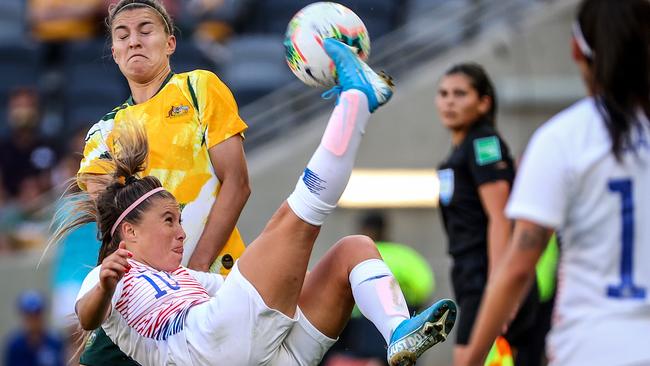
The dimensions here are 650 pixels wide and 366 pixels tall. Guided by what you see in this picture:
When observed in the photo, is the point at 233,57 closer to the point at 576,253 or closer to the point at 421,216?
the point at 421,216

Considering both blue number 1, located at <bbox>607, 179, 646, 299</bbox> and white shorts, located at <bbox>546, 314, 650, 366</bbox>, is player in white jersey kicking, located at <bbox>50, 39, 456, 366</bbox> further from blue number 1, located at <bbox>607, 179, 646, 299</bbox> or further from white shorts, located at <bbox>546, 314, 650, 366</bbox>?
blue number 1, located at <bbox>607, 179, 646, 299</bbox>

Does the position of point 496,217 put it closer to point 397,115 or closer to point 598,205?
point 598,205

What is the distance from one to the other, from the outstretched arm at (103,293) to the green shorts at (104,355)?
0.41 metres

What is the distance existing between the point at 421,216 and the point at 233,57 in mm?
2909

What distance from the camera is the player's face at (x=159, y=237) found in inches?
202

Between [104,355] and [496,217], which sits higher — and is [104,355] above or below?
below

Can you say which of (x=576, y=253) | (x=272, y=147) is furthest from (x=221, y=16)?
(x=576, y=253)

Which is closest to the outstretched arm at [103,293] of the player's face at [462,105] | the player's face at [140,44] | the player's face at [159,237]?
the player's face at [159,237]

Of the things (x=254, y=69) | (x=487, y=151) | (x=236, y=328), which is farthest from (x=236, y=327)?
(x=254, y=69)

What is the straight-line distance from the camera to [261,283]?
15.8ft

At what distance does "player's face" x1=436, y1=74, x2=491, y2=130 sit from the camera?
6.93m

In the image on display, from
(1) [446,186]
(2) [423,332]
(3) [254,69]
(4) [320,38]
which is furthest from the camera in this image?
(3) [254,69]

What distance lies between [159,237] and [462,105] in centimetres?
235

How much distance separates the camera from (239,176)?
548 centimetres
